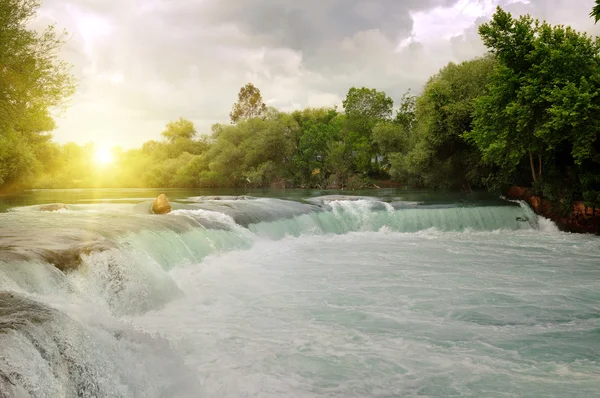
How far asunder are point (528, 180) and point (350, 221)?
35.8ft

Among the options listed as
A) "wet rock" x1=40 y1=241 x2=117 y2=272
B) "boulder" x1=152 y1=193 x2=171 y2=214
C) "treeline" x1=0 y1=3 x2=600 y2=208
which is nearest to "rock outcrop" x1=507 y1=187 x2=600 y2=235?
"treeline" x1=0 y1=3 x2=600 y2=208

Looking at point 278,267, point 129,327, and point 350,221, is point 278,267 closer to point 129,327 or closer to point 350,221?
point 129,327

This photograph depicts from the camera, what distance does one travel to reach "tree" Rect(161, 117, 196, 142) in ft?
252

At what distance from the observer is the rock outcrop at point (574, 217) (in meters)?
17.8

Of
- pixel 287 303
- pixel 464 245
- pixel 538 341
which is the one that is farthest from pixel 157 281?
pixel 464 245

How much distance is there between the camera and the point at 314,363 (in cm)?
568

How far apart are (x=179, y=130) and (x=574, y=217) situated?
67.5 m

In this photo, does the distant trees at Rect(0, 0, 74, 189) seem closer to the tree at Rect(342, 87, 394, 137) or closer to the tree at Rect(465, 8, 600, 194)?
the tree at Rect(465, 8, 600, 194)

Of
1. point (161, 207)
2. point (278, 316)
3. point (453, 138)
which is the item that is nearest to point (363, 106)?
point (453, 138)

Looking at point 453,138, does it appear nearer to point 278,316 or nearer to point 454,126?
point 454,126

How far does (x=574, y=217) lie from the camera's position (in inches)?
725

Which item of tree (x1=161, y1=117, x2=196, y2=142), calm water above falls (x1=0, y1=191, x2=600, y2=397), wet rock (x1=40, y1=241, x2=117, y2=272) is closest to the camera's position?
calm water above falls (x1=0, y1=191, x2=600, y2=397)

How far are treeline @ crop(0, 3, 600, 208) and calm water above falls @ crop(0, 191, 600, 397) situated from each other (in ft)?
18.7

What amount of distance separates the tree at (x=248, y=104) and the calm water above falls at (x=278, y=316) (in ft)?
214
